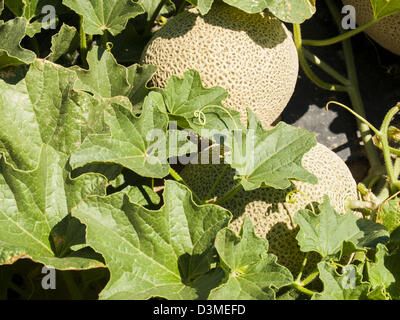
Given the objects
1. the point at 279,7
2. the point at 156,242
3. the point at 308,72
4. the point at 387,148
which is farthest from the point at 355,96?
the point at 156,242

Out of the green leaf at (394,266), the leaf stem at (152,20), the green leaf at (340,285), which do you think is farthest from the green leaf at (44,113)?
the green leaf at (394,266)

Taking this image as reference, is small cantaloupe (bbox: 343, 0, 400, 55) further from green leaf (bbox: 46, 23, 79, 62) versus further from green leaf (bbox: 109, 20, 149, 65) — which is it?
green leaf (bbox: 46, 23, 79, 62)

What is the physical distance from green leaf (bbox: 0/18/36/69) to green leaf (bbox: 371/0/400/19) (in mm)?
912

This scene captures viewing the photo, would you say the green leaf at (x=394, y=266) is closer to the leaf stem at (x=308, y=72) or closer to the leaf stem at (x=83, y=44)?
the leaf stem at (x=308, y=72)

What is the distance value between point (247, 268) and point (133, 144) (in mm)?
357

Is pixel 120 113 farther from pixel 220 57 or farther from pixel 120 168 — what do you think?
pixel 220 57

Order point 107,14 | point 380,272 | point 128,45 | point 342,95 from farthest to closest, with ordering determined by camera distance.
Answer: point 342,95 < point 128,45 < point 107,14 < point 380,272

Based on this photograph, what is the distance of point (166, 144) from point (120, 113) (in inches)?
4.7

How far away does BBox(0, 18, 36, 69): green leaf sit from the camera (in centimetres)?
124

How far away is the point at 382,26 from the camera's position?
1685 millimetres

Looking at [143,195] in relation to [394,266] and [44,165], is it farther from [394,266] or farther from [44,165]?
[394,266]

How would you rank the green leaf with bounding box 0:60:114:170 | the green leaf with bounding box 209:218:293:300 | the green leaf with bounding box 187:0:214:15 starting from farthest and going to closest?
the green leaf with bounding box 187:0:214:15 < the green leaf with bounding box 0:60:114:170 < the green leaf with bounding box 209:218:293:300

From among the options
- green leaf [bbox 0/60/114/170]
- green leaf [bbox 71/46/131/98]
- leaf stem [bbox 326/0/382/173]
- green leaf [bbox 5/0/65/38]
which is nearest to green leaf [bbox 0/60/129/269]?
green leaf [bbox 0/60/114/170]
